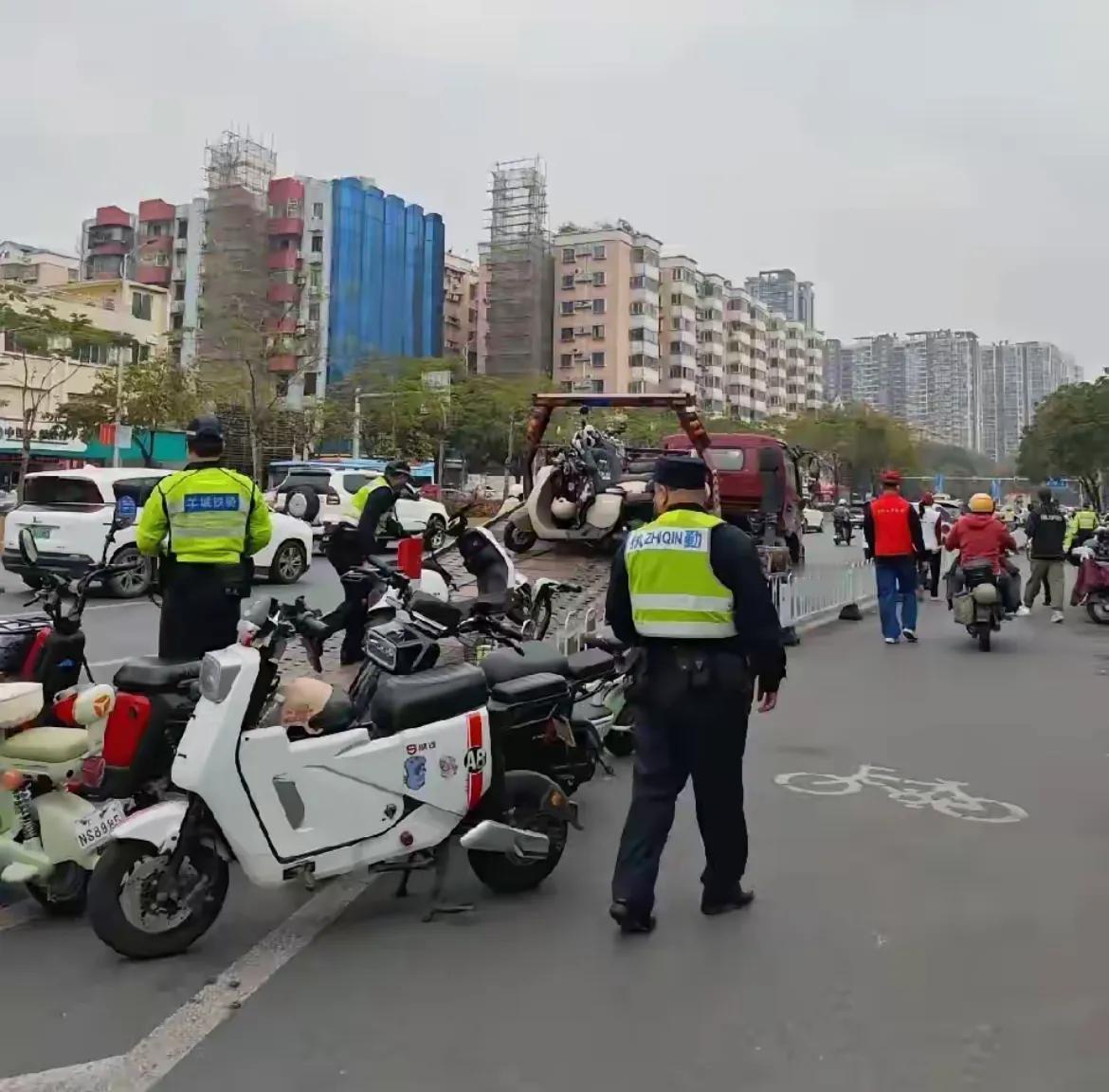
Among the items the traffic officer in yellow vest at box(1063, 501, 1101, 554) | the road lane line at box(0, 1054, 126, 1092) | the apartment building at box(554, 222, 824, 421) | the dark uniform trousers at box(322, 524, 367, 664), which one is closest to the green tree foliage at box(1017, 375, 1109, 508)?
the apartment building at box(554, 222, 824, 421)

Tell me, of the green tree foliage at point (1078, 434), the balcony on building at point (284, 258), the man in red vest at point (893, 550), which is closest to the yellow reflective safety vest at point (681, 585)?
→ the man in red vest at point (893, 550)

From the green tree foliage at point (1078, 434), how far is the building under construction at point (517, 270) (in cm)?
3719

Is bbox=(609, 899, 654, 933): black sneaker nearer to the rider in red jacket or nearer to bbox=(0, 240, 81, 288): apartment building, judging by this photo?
the rider in red jacket

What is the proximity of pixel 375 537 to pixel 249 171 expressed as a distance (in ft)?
238

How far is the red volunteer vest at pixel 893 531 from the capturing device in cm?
1185

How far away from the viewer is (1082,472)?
52688mm

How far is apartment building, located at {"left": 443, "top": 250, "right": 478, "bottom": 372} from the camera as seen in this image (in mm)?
89062

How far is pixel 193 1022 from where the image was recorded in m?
3.43

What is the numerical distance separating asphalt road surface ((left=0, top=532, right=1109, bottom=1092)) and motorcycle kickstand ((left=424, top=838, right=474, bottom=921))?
68 mm

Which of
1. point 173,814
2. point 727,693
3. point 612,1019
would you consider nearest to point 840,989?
point 612,1019

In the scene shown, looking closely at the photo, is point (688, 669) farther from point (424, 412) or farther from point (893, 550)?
point (424, 412)

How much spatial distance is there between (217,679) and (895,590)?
950cm

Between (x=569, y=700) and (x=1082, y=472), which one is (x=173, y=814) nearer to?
(x=569, y=700)

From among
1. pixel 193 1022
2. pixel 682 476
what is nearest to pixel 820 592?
pixel 682 476
